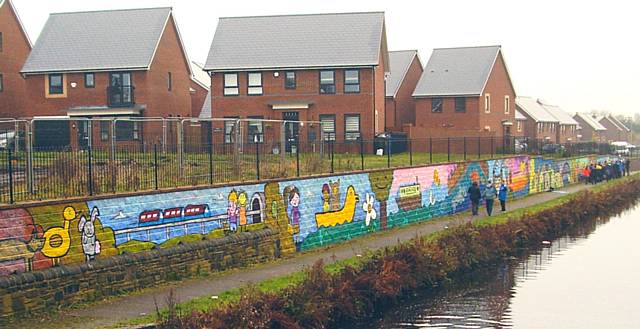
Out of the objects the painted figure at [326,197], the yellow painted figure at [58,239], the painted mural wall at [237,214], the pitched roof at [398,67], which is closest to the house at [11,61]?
the pitched roof at [398,67]

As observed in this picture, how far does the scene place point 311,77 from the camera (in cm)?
4850

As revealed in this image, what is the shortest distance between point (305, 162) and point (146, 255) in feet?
32.4

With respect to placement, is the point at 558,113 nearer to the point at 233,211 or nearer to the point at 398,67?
the point at 398,67

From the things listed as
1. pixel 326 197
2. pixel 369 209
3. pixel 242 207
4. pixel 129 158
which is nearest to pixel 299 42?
pixel 369 209

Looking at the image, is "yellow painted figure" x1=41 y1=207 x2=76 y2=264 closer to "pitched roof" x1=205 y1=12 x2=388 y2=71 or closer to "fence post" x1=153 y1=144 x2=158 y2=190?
"fence post" x1=153 y1=144 x2=158 y2=190

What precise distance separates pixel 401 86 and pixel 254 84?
18.2 meters

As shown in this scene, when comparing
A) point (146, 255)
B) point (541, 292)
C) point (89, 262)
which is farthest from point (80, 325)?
point (541, 292)

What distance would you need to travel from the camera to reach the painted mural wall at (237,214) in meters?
15.3

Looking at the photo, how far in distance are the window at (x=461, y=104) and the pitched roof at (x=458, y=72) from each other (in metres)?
0.55

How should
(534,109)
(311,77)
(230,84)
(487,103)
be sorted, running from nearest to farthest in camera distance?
(311,77) < (230,84) < (487,103) < (534,109)

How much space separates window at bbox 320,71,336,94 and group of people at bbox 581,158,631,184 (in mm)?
21614

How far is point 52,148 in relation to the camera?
17.6 meters

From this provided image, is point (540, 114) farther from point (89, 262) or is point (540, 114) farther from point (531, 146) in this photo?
point (89, 262)

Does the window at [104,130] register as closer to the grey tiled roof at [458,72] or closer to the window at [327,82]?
the window at [327,82]
